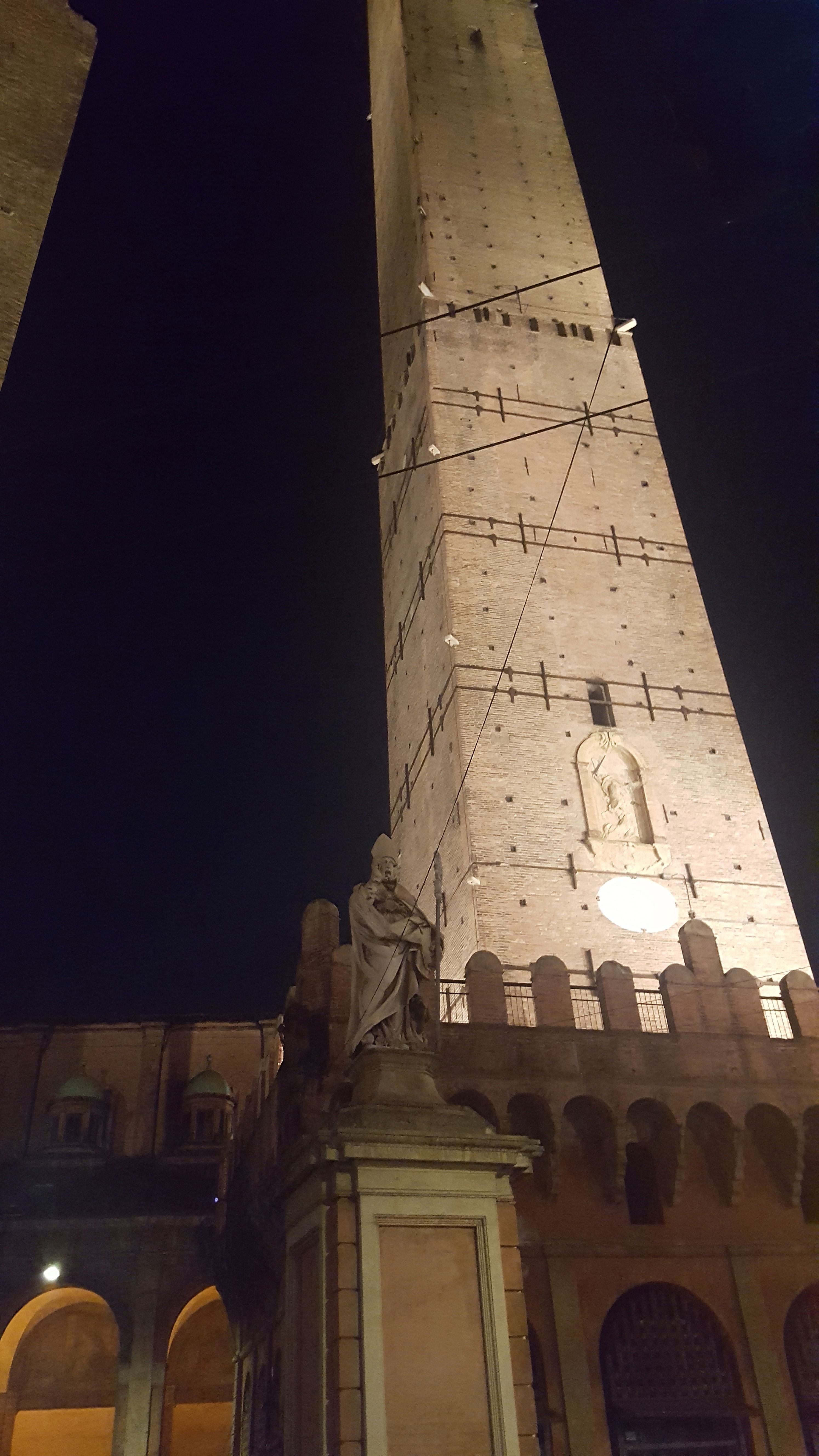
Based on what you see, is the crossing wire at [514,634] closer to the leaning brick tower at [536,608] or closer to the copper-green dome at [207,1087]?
the leaning brick tower at [536,608]

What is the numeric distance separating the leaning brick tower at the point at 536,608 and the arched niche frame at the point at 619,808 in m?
0.04

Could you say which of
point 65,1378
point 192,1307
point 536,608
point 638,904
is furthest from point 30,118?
point 65,1378

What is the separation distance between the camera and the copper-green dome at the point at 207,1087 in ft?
85.5

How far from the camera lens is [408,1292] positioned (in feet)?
19.6

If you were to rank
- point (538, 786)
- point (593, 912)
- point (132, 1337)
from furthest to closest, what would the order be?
point (132, 1337) < point (538, 786) < point (593, 912)

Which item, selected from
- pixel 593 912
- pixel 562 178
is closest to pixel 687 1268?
pixel 593 912

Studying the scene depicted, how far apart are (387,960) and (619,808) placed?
31.7 feet

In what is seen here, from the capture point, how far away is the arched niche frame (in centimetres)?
1617

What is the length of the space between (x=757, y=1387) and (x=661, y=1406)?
938 millimetres

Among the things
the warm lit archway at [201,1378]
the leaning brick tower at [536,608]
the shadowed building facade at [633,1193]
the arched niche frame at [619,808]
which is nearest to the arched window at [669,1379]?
the shadowed building facade at [633,1193]

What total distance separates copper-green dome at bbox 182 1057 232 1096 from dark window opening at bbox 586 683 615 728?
14.7 metres

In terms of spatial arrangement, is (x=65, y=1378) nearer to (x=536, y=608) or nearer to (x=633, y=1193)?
(x=633, y=1193)

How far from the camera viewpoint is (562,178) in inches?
1056

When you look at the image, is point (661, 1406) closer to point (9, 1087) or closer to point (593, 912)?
point (593, 912)
